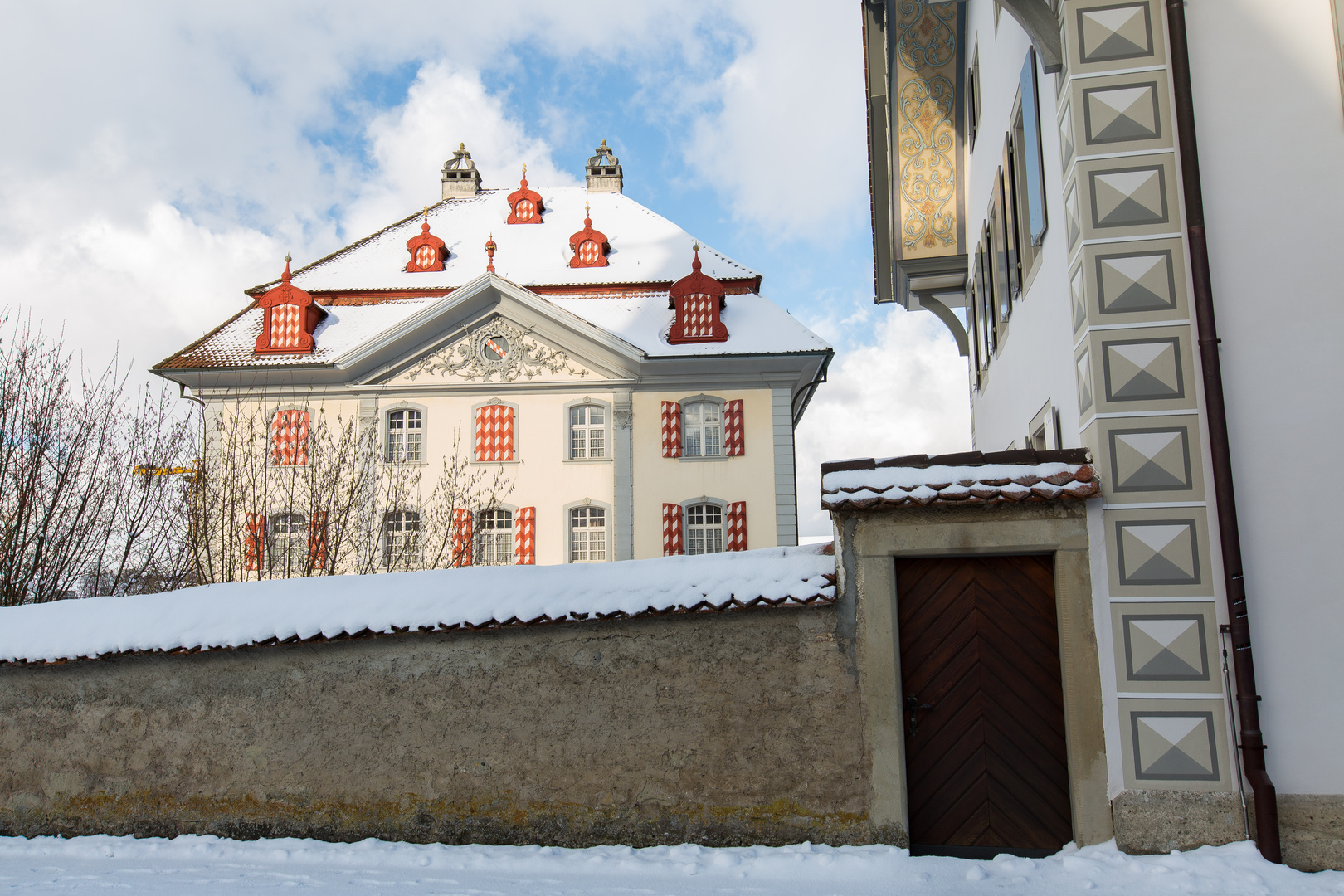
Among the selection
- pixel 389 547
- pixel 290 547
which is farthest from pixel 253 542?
pixel 389 547

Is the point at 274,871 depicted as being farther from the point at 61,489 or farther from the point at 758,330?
the point at 758,330

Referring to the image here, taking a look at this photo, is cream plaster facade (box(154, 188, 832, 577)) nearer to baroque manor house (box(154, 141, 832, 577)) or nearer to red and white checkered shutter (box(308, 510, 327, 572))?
baroque manor house (box(154, 141, 832, 577))

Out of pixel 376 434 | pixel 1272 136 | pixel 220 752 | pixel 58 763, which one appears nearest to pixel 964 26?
pixel 1272 136

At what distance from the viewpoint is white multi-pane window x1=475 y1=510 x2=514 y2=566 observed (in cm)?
2022

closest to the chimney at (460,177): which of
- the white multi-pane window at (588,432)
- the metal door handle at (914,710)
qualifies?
the white multi-pane window at (588,432)

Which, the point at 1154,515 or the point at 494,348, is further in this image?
the point at 494,348

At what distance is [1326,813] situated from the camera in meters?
4.98

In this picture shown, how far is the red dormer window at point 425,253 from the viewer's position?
23.2 meters

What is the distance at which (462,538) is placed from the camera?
18.0 metres

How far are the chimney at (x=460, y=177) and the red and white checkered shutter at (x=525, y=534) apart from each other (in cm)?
1192

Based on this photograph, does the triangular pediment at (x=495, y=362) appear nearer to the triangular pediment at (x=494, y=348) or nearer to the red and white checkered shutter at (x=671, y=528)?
the triangular pediment at (x=494, y=348)

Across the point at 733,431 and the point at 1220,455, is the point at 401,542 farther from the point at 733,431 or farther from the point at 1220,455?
the point at 1220,455

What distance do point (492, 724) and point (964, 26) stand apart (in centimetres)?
973

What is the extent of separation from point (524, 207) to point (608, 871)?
22300 mm
